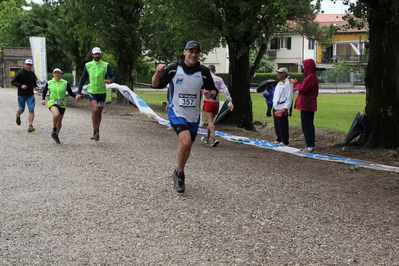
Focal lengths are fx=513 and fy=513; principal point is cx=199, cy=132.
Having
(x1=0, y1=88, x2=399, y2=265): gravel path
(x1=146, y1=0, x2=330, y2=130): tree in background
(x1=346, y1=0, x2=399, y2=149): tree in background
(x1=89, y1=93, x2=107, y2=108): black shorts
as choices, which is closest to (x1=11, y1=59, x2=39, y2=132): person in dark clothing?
(x1=89, y1=93, x2=107, y2=108): black shorts

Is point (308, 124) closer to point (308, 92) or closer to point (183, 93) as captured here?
point (308, 92)

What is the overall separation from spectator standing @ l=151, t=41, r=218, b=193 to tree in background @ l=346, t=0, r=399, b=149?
530 centimetres

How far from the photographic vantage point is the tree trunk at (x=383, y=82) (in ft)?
34.5

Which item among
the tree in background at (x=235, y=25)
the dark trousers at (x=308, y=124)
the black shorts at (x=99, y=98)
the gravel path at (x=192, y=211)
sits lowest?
the gravel path at (x=192, y=211)

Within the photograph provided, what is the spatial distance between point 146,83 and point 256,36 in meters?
53.1

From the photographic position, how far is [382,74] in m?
10.7

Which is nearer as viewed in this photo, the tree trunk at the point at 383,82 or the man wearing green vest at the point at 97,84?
the tree trunk at the point at 383,82

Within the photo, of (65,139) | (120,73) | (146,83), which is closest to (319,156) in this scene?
(65,139)

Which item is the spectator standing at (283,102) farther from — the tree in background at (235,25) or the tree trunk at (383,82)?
the tree trunk at (383,82)

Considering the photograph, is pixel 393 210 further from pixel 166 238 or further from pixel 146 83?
pixel 146 83

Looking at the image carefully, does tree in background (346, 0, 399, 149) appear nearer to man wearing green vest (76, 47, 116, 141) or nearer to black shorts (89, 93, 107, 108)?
man wearing green vest (76, 47, 116, 141)

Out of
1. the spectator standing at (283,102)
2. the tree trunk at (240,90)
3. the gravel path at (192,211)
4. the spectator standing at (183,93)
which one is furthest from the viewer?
the tree trunk at (240,90)

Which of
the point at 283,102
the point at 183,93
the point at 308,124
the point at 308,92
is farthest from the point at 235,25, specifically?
the point at 183,93

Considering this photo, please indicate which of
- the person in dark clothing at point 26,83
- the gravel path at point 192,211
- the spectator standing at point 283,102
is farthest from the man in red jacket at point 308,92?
the person in dark clothing at point 26,83
